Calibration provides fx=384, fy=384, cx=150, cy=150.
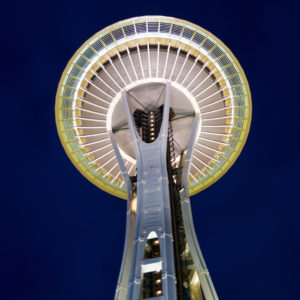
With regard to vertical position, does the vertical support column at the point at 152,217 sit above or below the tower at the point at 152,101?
below

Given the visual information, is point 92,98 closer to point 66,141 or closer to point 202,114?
point 66,141

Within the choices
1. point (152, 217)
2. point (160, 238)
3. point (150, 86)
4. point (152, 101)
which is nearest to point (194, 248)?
point (160, 238)

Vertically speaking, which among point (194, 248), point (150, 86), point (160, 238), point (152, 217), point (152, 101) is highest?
point (150, 86)

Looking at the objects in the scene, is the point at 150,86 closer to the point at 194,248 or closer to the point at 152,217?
the point at 152,217

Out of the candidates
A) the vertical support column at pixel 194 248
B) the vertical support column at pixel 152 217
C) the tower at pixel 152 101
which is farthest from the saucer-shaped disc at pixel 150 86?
the vertical support column at pixel 194 248

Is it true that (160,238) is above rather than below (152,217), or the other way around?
below

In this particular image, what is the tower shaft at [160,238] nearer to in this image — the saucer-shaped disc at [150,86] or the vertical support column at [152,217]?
the vertical support column at [152,217]

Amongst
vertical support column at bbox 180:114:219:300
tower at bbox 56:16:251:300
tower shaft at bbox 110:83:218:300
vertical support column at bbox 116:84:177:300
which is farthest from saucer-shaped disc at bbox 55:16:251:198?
vertical support column at bbox 180:114:219:300

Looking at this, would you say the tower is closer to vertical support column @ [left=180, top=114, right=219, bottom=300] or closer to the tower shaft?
the tower shaft

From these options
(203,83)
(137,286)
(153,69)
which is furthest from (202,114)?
(137,286)

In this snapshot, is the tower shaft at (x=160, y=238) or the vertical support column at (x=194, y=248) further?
the vertical support column at (x=194, y=248)

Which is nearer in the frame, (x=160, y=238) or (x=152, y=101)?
A: (x=160, y=238)
